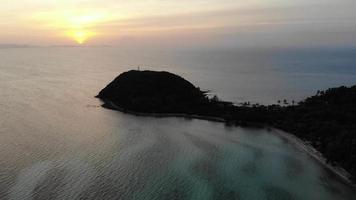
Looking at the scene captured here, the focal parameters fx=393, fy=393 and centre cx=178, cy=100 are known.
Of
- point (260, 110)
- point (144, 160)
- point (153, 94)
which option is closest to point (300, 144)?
point (260, 110)

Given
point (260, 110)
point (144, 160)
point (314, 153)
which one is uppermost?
point (260, 110)

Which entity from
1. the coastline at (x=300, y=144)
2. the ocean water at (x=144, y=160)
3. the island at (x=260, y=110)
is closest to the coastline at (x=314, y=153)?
the coastline at (x=300, y=144)

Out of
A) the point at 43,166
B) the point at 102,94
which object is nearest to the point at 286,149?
the point at 43,166

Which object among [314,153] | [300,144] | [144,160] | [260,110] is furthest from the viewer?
[260,110]

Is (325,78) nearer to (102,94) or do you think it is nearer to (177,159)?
(102,94)

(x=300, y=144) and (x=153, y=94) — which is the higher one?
(x=153, y=94)

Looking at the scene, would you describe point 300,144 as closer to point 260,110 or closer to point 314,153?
point 314,153

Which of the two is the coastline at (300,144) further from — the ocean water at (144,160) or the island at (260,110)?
the ocean water at (144,160)

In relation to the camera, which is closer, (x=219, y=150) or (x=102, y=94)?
(x=219, y=150)
